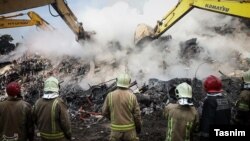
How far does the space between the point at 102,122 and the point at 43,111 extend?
5.20m

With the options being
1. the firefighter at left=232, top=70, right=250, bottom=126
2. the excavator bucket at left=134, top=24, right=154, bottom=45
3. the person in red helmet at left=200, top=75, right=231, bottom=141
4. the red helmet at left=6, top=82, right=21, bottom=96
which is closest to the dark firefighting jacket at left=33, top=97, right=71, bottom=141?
the red helmet at left=6, top=82, right=21, bottom=96

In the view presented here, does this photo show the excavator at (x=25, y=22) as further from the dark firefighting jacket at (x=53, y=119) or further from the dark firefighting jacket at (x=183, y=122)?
the dark firefighting jacket at (x=183, y=122)

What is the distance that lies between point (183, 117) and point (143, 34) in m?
11.5

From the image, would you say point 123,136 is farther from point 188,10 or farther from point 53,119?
point 188,10

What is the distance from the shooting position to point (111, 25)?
61.4 feet

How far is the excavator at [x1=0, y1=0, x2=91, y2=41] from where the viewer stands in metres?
11.0

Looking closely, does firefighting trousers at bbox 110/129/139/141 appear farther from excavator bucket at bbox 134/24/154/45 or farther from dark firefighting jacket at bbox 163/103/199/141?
excavator bucket at bbox 134/24/154/45

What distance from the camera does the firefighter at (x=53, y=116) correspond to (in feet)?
18.4

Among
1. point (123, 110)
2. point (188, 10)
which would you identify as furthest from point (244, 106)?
point (188, 10)

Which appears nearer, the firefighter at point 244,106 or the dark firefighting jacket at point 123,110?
the dark firefighting jacket at point 123,110

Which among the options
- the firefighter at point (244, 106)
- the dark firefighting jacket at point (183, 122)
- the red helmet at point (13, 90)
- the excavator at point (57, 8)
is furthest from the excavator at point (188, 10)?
the red helmet at point (13, 90)

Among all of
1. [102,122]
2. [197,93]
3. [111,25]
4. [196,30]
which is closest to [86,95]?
[102,122]

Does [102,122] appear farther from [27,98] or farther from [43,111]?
[43,111]

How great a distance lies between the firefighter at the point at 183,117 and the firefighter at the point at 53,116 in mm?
1557
